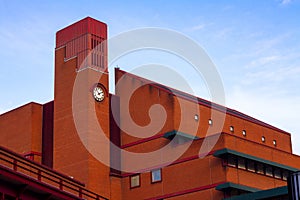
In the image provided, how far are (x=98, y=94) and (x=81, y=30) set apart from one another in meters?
7.40

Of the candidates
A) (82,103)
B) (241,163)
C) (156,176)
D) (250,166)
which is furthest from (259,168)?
(82,103)

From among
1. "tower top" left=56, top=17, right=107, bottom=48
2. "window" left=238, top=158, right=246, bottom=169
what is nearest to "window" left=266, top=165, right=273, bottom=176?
"window" left=238, top=158, right=246, bottom=169

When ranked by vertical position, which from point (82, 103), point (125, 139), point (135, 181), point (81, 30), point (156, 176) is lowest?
point (156, 176)

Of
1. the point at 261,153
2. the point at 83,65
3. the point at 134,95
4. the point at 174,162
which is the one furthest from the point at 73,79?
the point at 261,153

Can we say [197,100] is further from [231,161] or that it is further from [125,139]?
[231,161]

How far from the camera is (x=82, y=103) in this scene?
7156 centimetres

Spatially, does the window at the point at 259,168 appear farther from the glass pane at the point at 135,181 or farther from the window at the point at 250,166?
the glass pane at the point at 135,181

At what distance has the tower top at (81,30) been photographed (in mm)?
73312

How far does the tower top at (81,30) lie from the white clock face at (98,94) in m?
6.02

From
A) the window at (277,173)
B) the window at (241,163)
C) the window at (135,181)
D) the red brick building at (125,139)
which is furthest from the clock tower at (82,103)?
the window at (277,173)

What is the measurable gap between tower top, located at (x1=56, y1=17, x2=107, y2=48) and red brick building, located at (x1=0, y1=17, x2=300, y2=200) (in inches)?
4.4

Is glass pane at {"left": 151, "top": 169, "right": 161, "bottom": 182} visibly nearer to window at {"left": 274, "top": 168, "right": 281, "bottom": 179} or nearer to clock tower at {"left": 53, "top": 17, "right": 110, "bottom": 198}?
clock tower at {"left": 53, "top": 17, "right": 110, "bottom": 198}

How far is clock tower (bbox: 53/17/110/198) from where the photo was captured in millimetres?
69500

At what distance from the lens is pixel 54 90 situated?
7538 centimetres
